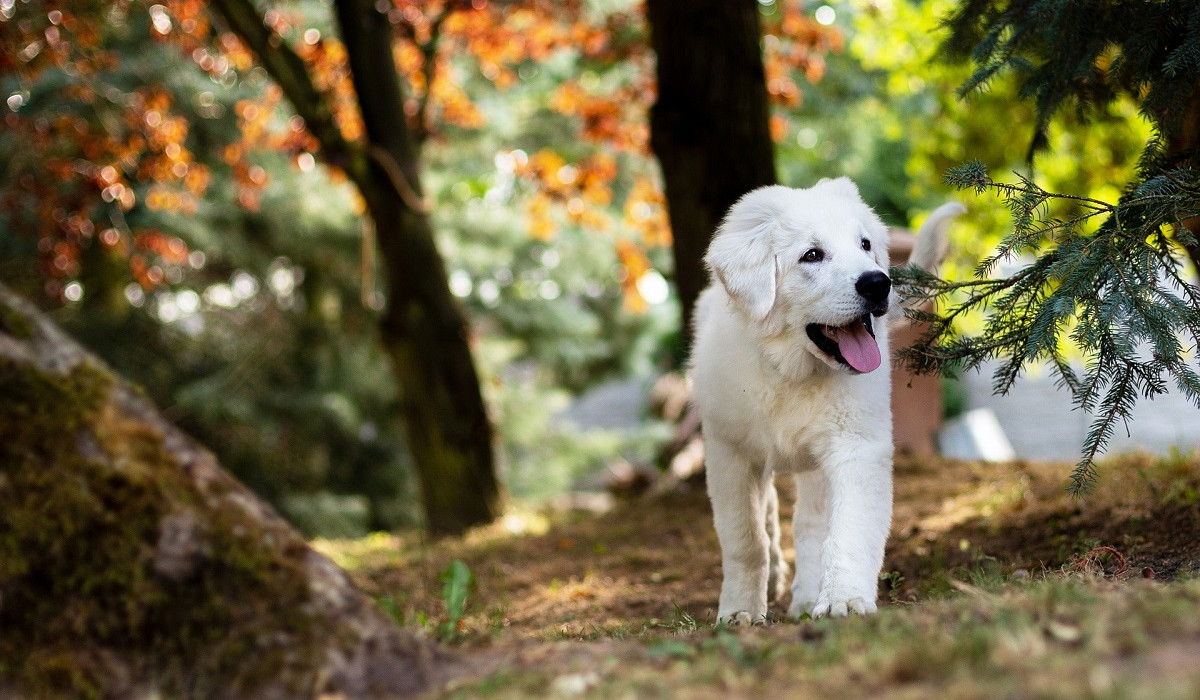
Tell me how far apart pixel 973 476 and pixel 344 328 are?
32.0 feet

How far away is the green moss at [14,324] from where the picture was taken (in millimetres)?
2811

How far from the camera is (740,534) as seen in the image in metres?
3.91

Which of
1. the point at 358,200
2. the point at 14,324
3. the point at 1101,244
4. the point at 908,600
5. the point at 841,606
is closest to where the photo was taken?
the point at 14,324

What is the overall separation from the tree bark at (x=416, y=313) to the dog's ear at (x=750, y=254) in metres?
5.41

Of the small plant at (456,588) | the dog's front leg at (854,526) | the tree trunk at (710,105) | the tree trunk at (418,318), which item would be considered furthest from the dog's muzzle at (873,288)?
the tree trunk at (418,318)

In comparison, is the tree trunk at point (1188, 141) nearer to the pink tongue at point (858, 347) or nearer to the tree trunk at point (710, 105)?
the pink tongue at point (858, 347)

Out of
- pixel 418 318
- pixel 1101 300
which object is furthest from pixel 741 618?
pixel 418 318

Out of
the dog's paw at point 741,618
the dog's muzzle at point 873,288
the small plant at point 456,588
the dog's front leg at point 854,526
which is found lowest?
the dog's paw at point 741,618

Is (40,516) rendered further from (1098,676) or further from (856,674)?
(1098,676)

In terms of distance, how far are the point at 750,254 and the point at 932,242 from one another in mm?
1138

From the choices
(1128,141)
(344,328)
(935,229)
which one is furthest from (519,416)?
(935,229)

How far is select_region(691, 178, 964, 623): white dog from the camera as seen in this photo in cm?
343

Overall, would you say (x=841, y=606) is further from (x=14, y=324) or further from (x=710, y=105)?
(x=710, y=105)

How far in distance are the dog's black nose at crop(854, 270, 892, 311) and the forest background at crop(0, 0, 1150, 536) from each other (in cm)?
631
